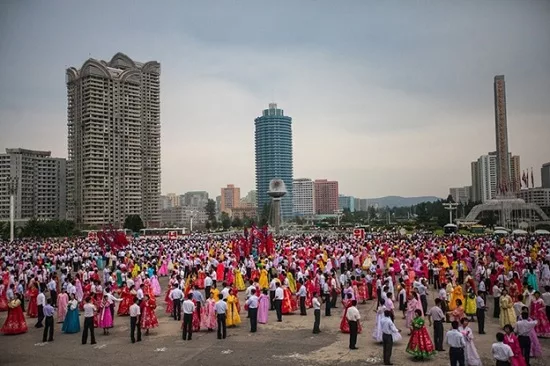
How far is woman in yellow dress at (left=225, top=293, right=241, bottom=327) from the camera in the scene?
14039 millimetres

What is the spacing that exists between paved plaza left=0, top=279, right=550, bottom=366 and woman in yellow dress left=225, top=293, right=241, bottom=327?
273 millimetres

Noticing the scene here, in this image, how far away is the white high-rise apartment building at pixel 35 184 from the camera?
99.4 m

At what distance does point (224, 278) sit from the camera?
23500 millimetres

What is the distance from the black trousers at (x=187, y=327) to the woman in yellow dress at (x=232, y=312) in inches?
59.3

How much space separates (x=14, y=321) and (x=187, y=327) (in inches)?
215

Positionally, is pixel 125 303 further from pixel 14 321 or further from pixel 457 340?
pixel 457 340

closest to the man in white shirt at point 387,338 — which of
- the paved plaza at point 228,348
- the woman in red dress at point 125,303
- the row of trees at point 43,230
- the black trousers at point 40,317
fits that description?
the paved plaza at point 228,348

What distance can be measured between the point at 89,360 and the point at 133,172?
95.1 m

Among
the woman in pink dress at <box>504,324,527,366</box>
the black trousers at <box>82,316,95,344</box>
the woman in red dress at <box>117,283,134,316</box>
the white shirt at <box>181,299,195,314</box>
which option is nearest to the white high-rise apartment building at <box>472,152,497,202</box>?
the woman in red dress at <box>117,283,134,316</box>

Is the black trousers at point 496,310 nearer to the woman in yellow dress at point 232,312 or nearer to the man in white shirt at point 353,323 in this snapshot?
the man in white shirt at point 353,323

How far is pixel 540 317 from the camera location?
12062 millimetres

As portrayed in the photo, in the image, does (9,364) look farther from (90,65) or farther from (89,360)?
(90,65)

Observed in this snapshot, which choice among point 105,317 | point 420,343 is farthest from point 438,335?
point 105,317

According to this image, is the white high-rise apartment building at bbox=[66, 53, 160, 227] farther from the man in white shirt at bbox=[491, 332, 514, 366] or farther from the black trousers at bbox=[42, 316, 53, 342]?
the man in white shirt at bbox=[491, 332, 514, 366]
